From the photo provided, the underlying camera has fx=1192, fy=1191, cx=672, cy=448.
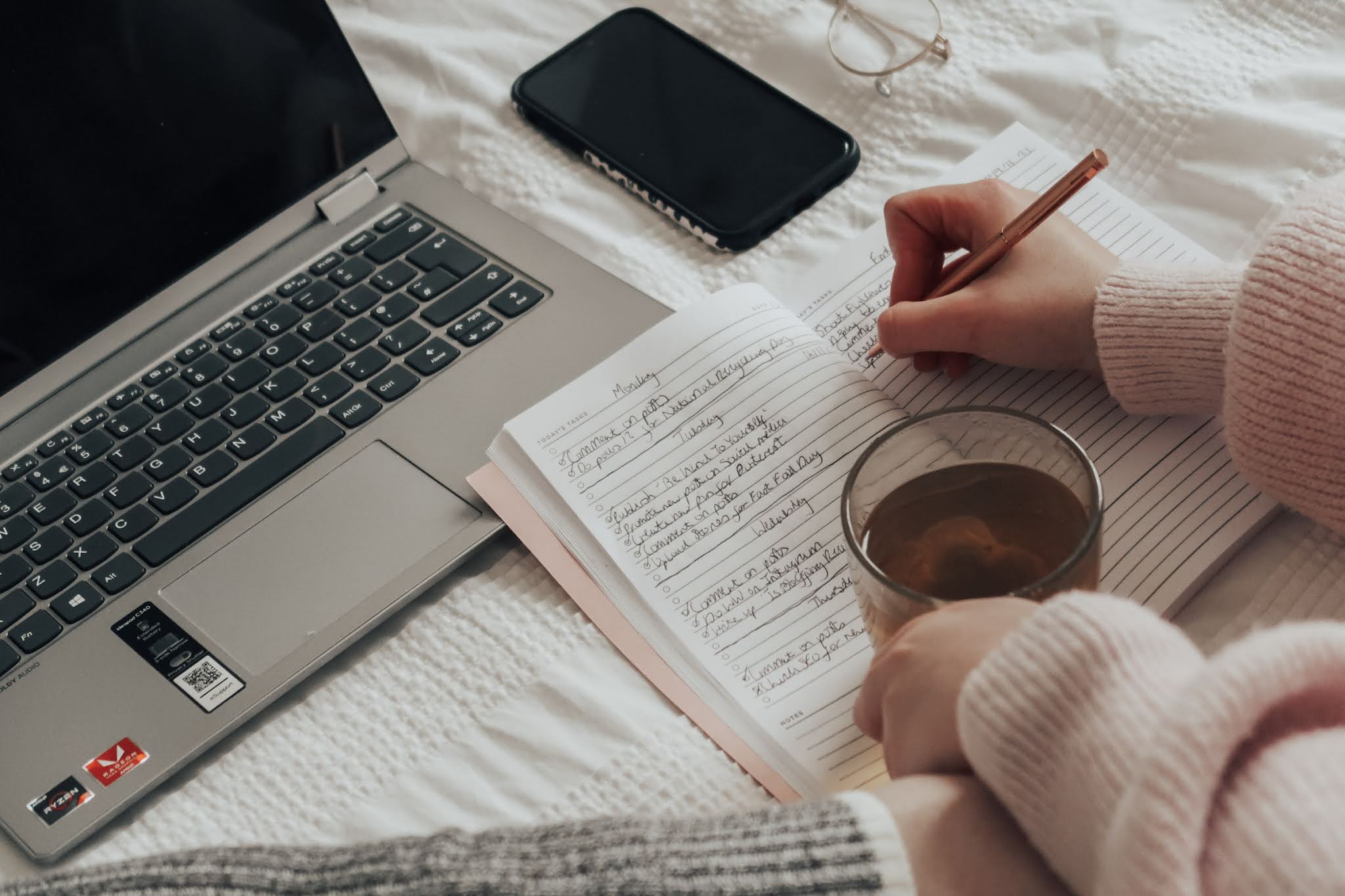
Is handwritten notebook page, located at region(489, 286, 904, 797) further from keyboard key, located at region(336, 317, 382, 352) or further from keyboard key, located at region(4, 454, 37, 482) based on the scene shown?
keyboard key, located at region(4, 454, 37, 482)

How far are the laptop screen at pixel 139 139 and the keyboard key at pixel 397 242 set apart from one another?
0.05 m

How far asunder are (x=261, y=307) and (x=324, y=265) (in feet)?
0.13

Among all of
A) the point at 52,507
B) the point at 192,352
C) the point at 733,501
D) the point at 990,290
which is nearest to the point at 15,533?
the point at 52,507

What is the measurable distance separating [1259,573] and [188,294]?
20.6 inches

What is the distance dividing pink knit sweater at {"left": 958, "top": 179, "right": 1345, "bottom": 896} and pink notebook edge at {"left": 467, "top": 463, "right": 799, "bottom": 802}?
0.11m

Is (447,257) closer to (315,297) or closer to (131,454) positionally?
(315,297)

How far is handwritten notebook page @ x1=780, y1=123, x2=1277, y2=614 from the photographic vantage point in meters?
0.48

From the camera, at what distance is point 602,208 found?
674mm

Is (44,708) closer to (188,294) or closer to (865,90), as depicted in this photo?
(188,294)

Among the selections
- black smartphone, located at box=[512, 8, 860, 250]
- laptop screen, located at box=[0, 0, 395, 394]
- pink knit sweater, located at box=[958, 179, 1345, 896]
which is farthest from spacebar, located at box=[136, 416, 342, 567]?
pink knit sweater, located at box=[958, 179, 1345, 896]

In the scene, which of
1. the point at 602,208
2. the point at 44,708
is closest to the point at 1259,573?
the point at 602,208

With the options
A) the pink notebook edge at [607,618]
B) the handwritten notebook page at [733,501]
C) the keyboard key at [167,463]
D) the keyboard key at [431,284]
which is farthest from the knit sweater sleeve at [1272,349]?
the keyboard key at [167,463]

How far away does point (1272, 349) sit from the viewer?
0.45 m

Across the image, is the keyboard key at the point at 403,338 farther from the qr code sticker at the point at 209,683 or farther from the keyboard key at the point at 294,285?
the qr code sticker at the point at 209,683
